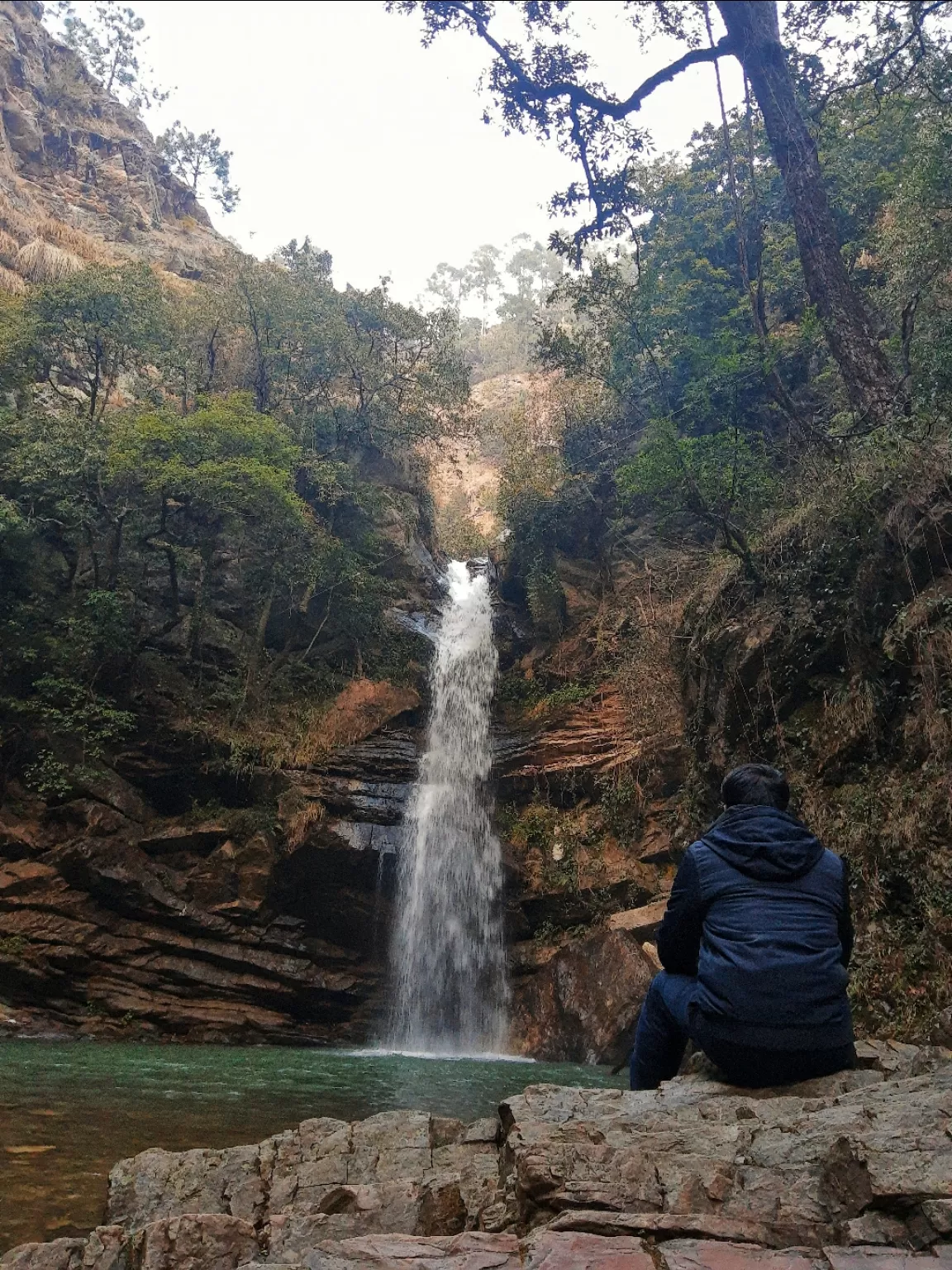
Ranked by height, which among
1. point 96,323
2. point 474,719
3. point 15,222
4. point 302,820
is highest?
point 15,222

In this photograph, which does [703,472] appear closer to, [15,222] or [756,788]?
[756,788]

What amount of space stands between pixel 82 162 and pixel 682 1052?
116 ft

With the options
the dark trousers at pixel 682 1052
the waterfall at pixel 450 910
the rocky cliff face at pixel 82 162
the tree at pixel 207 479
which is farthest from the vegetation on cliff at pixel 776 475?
the rocky cliff face at pixel 82 162

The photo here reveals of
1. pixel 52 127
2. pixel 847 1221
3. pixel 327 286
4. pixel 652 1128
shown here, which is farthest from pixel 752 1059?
pixel 52 127

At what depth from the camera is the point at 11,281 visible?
746 inches

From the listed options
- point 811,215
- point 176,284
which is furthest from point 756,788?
point 176,284

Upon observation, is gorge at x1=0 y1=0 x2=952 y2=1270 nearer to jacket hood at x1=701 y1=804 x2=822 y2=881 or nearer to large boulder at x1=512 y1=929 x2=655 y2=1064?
large boulder at x1=512 y1=929 x2=655 y2=1064

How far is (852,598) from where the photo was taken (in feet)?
25.3

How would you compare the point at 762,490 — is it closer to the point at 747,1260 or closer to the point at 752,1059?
the point at 752,1059

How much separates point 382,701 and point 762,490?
843 centimetres

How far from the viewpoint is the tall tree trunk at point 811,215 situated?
866 cm

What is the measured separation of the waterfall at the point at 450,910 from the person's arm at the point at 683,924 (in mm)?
9460

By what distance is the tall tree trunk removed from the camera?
8.66 meters

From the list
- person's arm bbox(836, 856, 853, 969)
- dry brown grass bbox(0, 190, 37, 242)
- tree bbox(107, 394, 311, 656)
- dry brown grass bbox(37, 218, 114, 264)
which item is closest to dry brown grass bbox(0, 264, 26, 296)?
dry brown grass bbox(0, 190, 37, 242)
